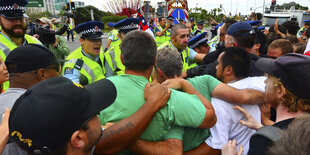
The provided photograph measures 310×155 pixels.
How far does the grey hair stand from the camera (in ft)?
5.87

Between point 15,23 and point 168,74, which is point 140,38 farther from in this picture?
point 15,23

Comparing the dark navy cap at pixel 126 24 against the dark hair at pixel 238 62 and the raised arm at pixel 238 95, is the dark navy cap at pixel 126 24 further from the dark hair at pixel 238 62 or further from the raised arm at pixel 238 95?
the raised arm at pixel 238 95

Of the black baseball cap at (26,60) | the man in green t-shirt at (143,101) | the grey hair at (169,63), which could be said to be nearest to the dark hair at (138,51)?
the man in green t-shirt at (143,101)

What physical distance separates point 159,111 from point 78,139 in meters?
0.58

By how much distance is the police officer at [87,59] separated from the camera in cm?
288

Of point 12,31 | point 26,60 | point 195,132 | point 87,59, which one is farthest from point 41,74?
point 12,31

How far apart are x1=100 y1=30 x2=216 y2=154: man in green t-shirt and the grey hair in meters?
0.29

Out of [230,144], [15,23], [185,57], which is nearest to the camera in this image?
[230,144]

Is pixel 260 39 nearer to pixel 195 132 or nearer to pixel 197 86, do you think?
pixel 197 86

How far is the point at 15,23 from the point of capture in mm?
3078

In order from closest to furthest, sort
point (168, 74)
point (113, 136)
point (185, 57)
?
1. point (113, 136)
2. point (168, 74)
3. point (185, 57)

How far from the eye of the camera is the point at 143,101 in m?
1.41

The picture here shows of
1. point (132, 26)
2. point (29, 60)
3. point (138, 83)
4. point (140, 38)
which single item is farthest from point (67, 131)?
point (132, 26)

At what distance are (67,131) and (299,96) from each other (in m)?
1.44
